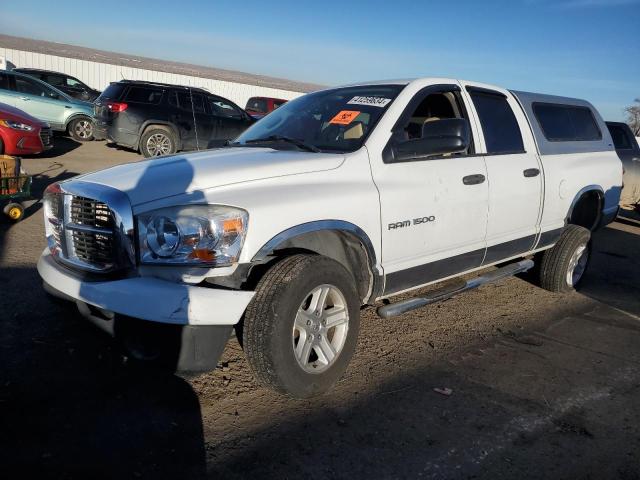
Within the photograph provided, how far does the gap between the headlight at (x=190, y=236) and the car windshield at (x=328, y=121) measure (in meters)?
1.11

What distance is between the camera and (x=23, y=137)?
9.89m

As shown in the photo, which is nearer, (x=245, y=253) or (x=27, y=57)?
(x=245, y=253)

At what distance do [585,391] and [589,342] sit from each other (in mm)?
971

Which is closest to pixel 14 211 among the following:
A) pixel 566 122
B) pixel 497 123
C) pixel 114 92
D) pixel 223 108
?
pixel 497 123

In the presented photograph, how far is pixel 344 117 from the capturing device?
3.91 meters

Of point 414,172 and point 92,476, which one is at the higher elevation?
point 414,172

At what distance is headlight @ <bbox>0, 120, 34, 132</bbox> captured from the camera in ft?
31.7

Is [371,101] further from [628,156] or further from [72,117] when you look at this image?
[72,117]

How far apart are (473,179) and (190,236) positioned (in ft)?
7.52

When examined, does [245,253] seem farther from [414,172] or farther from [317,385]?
[414,172]

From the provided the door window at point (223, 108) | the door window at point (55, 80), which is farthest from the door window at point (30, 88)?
the door window at point (223, 108)

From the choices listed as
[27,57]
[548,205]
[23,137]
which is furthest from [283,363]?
[27,57]

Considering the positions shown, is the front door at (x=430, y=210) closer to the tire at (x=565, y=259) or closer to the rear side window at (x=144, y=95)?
the tire at (x=565, y=259)

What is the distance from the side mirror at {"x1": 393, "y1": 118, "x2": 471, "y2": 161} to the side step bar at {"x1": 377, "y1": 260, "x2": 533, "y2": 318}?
1.00m
